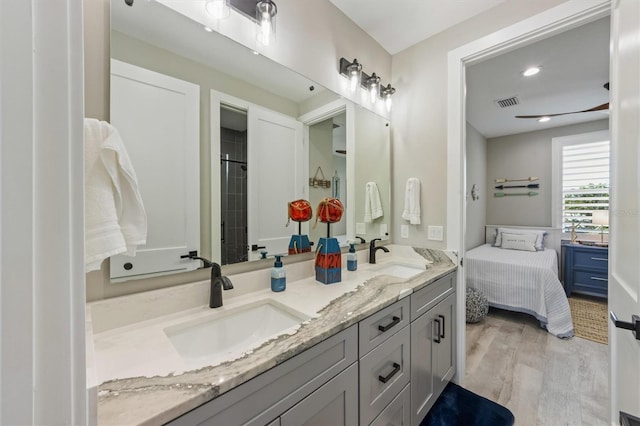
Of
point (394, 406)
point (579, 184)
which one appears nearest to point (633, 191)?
point (394, 406)

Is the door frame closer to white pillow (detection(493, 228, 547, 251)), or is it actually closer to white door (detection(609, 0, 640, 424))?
white door (detection(609, 0, 640, 424))

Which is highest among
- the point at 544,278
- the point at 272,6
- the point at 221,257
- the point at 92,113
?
the point at 272,6

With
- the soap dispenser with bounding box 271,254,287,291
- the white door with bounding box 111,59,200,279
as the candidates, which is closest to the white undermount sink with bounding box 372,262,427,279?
the soap dispenser with bounding box 271,254,287,291

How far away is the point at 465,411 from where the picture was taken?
1.65m

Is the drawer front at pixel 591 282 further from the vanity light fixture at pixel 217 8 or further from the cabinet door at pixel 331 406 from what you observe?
the vanity light fixture at pixel 217 8

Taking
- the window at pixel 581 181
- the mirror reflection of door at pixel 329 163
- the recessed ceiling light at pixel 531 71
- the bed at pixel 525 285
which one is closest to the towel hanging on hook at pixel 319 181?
the mirror reflection of door at pixel 329 163

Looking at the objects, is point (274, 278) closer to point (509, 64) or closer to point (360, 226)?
point (360, 226)

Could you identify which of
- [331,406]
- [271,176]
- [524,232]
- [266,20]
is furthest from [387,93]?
[524,232]

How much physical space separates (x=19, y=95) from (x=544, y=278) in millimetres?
3743

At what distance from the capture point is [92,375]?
44cm

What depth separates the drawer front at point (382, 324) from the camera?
3.35ft

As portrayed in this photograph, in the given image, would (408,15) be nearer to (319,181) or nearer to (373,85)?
(373,85)

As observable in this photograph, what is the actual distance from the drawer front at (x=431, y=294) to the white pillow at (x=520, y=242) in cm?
300

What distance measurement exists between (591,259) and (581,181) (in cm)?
117
